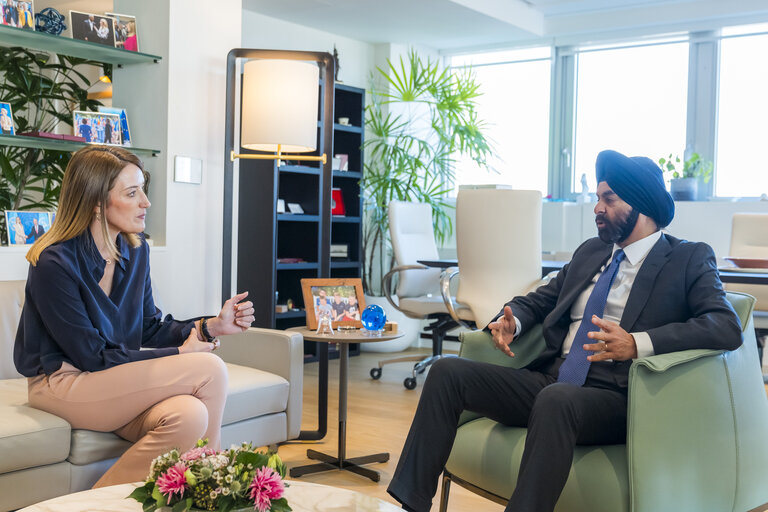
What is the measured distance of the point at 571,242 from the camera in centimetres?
612

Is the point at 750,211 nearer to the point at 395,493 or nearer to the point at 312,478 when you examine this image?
the point at 312,478

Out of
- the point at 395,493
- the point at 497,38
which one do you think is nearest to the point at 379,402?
the point at 395,493

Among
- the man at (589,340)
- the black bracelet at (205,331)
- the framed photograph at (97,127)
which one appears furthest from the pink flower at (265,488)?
the framed photograph at (97,127)

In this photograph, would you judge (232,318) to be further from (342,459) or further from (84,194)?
(342,459)

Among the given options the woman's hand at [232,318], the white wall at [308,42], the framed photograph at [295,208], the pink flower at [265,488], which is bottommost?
the pink flower at [265,488]

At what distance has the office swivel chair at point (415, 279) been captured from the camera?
492cm

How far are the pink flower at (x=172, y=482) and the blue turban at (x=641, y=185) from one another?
5.03ft

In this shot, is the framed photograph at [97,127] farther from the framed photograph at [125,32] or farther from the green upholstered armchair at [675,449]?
the green upholstered armchair at [675,449]

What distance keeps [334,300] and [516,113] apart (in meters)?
4.15

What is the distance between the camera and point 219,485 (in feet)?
4.72

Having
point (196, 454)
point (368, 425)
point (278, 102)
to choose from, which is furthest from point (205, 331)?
point (368, 425)

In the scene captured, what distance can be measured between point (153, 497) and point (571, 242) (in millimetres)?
5024

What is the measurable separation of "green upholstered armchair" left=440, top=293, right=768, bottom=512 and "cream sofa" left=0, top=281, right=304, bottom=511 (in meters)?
0.90

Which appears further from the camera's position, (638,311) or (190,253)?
(190,253)
